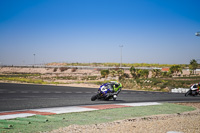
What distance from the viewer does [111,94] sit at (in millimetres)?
16703

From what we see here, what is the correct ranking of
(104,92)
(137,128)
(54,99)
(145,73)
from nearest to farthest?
(137,128) → (104,92) → (54,99) → (145,73)

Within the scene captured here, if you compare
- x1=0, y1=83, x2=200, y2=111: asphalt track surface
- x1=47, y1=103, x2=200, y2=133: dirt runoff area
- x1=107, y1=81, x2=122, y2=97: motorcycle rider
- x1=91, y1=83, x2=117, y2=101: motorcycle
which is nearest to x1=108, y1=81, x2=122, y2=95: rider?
x1=107, y1=81, x2=122, y2=97: motorcycle rider

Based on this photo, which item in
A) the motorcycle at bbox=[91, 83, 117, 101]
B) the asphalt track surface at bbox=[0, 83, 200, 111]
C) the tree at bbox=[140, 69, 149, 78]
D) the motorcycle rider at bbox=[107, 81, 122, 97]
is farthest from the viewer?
the tree at bbox=[140, 69, 149, 78]

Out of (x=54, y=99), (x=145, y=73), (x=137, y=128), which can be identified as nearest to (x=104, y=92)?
(x=54, y=99)

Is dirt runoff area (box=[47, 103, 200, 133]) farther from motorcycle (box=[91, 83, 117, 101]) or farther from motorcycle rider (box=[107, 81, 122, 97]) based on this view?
motorcycle rider (box=[107, 81, 122, 97])

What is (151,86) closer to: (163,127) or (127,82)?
(127,82)

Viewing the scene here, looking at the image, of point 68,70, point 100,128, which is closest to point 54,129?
point 100,128

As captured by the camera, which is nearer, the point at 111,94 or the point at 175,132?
the point at 175,132

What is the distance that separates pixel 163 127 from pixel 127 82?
3548 cm

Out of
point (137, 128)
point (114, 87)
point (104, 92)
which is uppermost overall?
point (114, 87)

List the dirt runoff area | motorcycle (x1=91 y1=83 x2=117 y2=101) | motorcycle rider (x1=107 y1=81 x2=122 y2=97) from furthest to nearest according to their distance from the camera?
motorcycle rider (x1=107 y1=81 x2=122 y2=97)
motorcycle (x1=91 y1=83 x2=117 y2=101)
the dirt runoff area

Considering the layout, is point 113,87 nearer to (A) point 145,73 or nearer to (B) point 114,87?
(B) point 114,87

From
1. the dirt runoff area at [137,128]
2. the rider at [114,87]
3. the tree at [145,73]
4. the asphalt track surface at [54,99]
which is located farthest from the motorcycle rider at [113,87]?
the tree at [145,73]

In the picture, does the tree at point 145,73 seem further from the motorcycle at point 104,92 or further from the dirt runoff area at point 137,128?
the dirt runoff area at point 137,128
